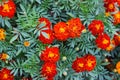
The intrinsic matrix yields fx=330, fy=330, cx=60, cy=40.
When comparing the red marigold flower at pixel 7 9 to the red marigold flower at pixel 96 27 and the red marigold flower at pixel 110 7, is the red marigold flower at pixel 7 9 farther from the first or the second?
the red marigold flower at pixel 110 7

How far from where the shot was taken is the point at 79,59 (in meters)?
2.21

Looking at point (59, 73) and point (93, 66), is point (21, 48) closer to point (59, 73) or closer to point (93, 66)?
point (59, 73)

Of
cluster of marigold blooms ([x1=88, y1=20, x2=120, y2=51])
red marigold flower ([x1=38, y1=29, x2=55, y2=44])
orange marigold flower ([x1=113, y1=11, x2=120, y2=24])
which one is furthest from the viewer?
orange marigold flower ([x1=113, y1=11, x2=120, y2=24])

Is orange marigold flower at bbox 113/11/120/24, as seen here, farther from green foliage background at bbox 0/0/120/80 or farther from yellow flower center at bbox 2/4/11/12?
yellow flower center at bbox 2/4/11/12

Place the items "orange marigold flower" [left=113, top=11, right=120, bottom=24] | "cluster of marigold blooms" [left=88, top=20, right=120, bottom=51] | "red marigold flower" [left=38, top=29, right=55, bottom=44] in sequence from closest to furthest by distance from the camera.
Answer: "red marigold flower" [left=38, top=29, right=55, bottom=44], "cluster of marigold blooms" [left=88, top=20, right=120, bottom=51], "orange marigold flower" [left=113, top=11, right=120, bottom=24]

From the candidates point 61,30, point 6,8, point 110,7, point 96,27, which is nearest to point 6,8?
point 6,8

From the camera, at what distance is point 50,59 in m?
2.06

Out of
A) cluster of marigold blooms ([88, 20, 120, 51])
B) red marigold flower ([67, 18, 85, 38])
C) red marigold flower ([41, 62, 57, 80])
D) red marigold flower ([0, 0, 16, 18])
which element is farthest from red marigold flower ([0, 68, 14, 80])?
cluster of marigold blooms ([88, 20, 120, 51])

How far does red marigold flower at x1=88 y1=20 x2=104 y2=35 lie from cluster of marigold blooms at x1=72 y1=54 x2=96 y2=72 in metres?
0.19

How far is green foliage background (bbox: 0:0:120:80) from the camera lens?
2.14m

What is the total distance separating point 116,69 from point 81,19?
52cm

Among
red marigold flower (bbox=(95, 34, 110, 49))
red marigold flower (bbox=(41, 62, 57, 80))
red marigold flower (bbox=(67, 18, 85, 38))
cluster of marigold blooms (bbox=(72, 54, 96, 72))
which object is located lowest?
cluster of marigold blooms (bbox=(72, 54, 96, 72))

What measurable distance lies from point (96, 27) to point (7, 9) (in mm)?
583

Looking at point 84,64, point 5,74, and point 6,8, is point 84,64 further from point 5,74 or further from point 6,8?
point 6,8
